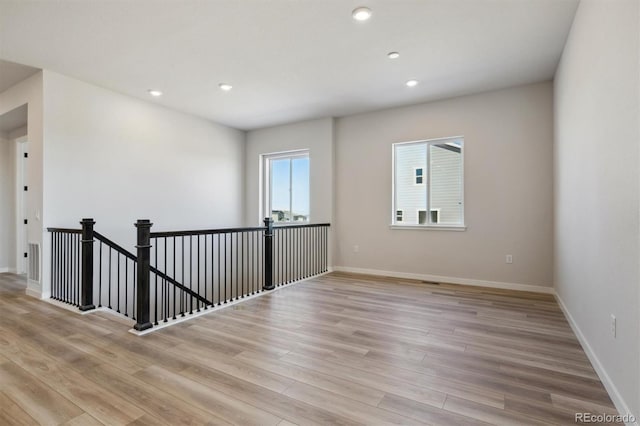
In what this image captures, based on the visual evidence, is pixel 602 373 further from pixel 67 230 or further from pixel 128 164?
pixel 128 164

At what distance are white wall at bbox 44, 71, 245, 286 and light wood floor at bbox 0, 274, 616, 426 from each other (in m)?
1.49

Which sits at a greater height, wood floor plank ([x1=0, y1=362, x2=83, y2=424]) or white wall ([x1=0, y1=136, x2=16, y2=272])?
white wall ([x1=0, y1=136, x2=16, y2=272])

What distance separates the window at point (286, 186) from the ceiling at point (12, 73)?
375 centimetres

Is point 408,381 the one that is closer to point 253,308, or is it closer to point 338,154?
point 253,308

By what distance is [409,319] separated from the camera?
3164mm

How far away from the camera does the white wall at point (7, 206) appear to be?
18.3 feet

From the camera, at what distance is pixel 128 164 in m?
4.83

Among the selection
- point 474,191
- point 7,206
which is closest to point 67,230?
point 7,206

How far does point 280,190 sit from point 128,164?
2778 millimetres

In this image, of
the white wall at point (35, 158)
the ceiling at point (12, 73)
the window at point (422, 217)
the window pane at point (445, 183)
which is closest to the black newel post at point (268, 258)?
the window at point (422, 217)

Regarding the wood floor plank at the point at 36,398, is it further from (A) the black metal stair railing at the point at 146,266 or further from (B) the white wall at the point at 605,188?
(B) the white wall at the point at 605,188

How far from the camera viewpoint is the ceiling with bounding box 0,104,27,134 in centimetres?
445

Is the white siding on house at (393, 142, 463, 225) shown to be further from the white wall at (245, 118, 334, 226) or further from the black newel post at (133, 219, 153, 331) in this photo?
the black newel post at (133, 219, 153, 331)

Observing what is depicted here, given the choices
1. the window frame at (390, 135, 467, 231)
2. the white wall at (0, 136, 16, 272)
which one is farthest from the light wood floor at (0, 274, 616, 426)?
the white wall at (0, 136, 16, 272)
